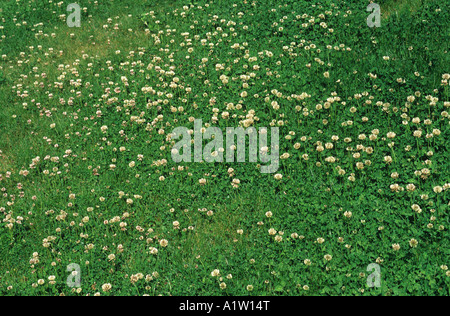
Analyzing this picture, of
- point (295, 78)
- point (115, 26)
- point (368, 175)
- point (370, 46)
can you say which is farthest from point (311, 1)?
point (368, 175)

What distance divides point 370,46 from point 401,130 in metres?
2.32

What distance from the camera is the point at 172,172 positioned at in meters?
6.39

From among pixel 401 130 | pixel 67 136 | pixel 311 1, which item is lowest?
pixel 67 136

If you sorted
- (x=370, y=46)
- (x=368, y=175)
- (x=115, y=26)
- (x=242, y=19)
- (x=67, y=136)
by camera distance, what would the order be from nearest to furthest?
(x=368, y=175) < (x=67, y=136) < (x=370, y=46) < (x=242, y=19) < (x=115, y=26)

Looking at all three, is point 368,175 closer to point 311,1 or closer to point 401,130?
point 401,130

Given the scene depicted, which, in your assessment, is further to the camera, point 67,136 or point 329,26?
point 329,26

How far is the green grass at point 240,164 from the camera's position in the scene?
4945 mm

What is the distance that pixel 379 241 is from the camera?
4.90 metres

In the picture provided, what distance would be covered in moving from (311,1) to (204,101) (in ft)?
12.6

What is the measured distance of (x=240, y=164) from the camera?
21.0 ft

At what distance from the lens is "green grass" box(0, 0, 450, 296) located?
495 cm

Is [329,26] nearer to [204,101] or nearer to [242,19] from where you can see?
[242,19]
